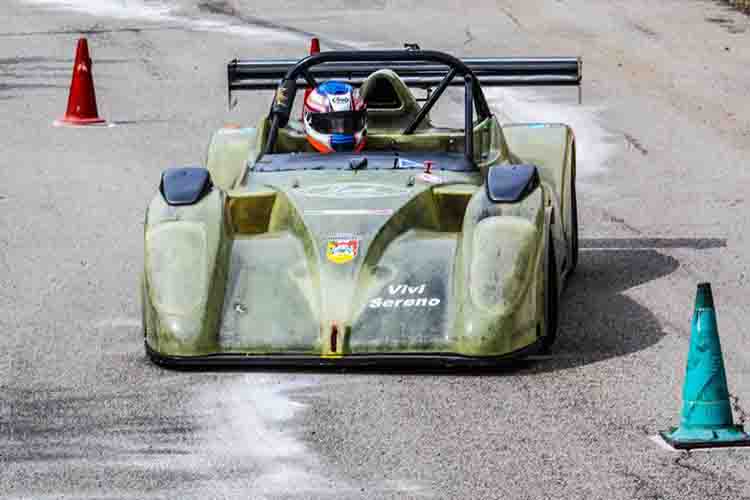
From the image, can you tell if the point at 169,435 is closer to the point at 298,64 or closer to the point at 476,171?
the point at 476,171

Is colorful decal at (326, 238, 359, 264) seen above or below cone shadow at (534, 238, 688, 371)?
above

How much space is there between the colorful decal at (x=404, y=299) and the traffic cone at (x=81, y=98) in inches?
415

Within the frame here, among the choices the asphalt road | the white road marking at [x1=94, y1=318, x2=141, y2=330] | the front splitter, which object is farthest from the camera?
the white road marking at [x1=94, y1=318, x2=141, y2=330]

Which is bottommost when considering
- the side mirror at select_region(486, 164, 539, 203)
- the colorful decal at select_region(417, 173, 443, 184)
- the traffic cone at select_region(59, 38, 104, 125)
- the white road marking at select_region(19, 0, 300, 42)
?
the white road marking at select_region(19, 0, 300, 42)

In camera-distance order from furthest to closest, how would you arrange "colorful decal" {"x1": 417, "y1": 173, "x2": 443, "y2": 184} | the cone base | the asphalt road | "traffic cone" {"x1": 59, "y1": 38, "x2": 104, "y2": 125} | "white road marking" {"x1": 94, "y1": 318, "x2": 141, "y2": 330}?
"traffic cone" {"x1": 59, "y1": 38, "x2": 104, "y2": 125} < "white road marking" {"x1": 94, "y1": 318, "x2": 141, "y2": 330} < "colorful decal" {"x1": 417, "y1": 173, "x2": 443, "y2": 184} < the cone base < the asphalt road

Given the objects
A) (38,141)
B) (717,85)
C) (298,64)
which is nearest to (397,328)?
(298,64)

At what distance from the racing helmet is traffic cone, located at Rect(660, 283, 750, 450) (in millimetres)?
3727

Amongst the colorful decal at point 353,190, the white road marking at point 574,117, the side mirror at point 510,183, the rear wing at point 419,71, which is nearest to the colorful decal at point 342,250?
the colorful decal at point 353,190

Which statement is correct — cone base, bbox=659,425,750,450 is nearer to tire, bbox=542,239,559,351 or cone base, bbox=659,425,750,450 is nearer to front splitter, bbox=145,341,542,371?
front splitter, bbox=145,341,542,371

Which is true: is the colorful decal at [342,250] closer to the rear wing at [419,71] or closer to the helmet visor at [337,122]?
the helmet visor at [337,122]

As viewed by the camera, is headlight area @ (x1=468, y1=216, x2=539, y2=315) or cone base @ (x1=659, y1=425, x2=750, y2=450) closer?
cone base @ (x1=659, y1=425, x2=750, y2=450)

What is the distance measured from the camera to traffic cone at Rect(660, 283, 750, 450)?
26.4 ft

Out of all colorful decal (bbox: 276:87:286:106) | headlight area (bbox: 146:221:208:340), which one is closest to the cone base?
headlight area (bbox: 146:221:208:340)

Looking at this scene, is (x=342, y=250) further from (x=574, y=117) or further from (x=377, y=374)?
(x=574, y=117)
